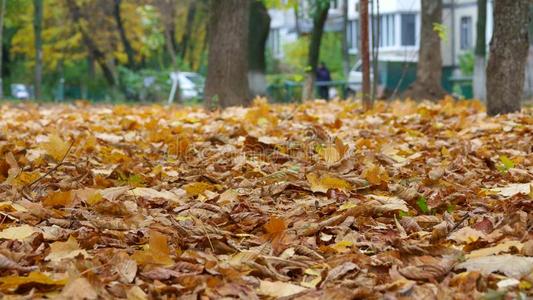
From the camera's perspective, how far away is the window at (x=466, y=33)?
51.5 m

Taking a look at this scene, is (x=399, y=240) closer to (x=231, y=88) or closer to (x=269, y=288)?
(x=269, y=288)

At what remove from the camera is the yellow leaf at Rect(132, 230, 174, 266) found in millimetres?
3252

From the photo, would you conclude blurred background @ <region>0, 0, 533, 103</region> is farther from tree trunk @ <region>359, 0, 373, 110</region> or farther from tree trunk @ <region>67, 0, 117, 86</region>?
tree trunk @ <region>359, 0, 373, 110</region>

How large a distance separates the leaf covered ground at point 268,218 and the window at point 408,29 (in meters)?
44.8

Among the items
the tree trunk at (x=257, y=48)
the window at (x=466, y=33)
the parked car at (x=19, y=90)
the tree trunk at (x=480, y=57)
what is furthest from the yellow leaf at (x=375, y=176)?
the window at (x=466, y=33)

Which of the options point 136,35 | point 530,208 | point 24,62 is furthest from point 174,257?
point 24,62

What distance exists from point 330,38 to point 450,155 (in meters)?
46.5

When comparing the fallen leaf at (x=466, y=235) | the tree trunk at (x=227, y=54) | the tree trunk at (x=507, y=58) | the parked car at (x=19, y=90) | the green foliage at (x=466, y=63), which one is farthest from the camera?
the green foliage at (x=466, y=63)

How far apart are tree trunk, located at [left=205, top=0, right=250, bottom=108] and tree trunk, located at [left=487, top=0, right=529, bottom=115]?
464 centimetres

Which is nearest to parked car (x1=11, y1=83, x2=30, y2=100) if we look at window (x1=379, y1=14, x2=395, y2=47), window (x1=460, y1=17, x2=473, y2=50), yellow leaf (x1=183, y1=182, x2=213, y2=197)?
window (x1=379, y1=14, x2=395, y2=47)

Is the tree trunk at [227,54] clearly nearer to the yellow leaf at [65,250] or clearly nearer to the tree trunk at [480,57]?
the tree trunk at [480,57]

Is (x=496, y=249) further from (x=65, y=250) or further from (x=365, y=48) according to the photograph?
(x=365, y=48)

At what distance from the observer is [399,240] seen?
356cm

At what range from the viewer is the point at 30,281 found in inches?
115
